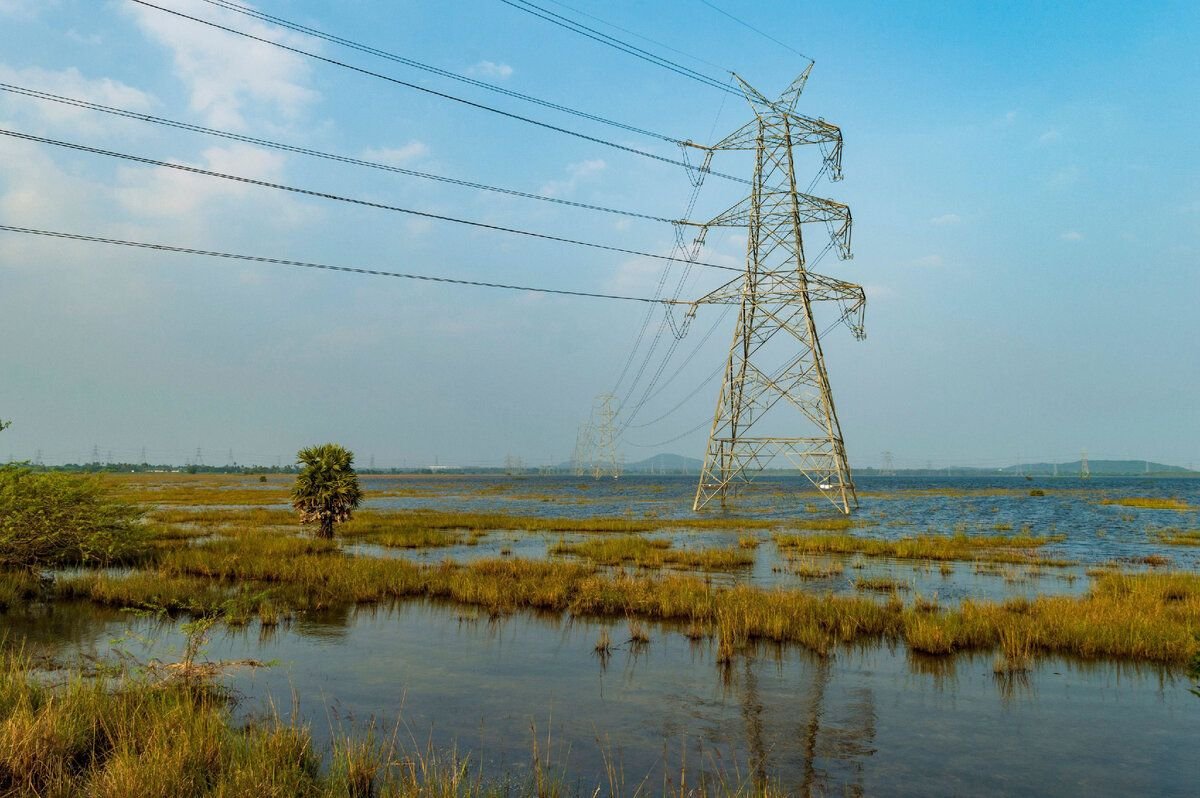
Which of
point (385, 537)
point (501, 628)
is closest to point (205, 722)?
point (501, 628)

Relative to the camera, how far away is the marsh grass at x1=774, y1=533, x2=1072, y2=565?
95.6ft

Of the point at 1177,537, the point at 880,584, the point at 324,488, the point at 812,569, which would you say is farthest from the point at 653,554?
the point at 1177,537

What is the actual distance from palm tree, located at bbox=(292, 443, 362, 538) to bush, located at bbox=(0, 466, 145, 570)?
9.20 metres

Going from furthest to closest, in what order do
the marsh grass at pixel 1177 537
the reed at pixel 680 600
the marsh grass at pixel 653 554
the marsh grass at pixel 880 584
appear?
the marsh grass at pixel 1177 537
the marsh grass at pixel 653 554
the marsh grass at pixel 880 584
the reed at pixel 680 600

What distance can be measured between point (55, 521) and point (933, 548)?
32.6 metres

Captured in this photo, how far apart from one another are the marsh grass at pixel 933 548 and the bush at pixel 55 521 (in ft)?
84.8

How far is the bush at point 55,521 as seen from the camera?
19.2 m

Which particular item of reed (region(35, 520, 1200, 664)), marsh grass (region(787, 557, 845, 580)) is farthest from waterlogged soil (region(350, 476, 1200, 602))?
reed (region(35, 520, 1200, 664))

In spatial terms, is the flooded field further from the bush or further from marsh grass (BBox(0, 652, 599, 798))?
the bush

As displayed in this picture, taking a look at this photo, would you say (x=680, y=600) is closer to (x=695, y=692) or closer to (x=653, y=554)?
(x=695, y=692)

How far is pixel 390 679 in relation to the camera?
38.3ft

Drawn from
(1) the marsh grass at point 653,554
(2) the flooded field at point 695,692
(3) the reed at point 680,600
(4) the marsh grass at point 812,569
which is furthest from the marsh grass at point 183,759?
(1) the marsh grass at point 653,554

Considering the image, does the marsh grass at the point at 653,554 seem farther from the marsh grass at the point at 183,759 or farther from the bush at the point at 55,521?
the marsh grass at the point at 183,759

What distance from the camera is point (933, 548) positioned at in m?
30.7
